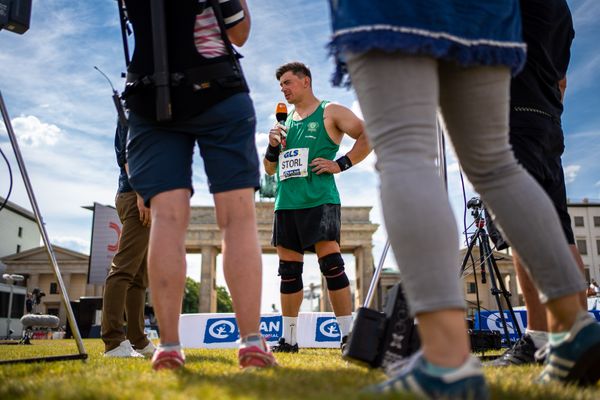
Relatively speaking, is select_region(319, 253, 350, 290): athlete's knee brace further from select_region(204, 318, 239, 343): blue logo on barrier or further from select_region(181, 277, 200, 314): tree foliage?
select_region(181, 277, 200, 314): tree foliage

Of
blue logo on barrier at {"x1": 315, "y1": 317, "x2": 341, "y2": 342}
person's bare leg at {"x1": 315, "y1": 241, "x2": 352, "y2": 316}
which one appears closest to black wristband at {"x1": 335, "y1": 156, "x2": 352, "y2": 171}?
person's bare leg at {"x1": 315, "y1": 241, "x2": 352, "y2": 316}

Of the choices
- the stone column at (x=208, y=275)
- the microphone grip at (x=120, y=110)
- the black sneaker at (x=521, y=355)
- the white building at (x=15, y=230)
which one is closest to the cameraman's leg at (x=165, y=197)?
the microphone grip at (x=120, y=110)

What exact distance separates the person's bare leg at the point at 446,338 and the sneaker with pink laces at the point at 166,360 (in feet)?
4.28

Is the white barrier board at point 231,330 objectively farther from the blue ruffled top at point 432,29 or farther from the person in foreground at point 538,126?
the blue ruffled top at point 432,29

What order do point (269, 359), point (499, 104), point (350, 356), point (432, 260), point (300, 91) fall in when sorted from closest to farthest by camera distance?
point (432, 260), point (499, 104), point (350, 356), point (269, 359), point (300, 91)

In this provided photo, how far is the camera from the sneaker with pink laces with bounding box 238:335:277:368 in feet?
7.15

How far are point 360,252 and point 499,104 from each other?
45047mm

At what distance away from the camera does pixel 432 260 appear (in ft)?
4.13

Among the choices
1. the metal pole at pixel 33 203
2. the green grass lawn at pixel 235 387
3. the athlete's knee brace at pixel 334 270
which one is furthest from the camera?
the athlete's knee brace at pixel 334 270

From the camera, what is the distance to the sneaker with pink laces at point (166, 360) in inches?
84.1

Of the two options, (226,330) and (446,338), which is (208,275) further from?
(446,338)

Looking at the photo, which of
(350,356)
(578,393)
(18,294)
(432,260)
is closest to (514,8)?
(432,260)

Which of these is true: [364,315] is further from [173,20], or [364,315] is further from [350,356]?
[173,20]

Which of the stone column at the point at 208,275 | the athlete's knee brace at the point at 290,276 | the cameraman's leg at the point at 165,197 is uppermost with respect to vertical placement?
the cameraman's leg at the point at 165,197
